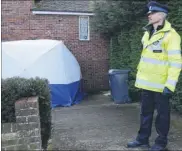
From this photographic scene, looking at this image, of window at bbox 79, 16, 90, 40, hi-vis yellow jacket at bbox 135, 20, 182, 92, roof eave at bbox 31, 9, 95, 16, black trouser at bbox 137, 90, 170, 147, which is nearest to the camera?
hi-vis yellow jacket at bbox 135, 20, 182, 92

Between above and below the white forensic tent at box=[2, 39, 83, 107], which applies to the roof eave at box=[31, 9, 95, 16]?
above

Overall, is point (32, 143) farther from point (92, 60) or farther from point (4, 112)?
point (92, 60)

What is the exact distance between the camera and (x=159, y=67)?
15.4 ft

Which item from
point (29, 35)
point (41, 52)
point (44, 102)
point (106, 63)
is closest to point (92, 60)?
point (106, 63)

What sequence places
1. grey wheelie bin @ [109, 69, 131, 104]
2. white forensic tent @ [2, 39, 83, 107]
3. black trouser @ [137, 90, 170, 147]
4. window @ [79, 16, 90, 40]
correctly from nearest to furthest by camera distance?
1. black trouser @ [137, 90, 170, 147]
2. grey wheelie bin @ [109, 69, 131, 104]
3. white forensic tent @ [2, 39, 83, 107]
4. window @ [79, 16, 90, 40]

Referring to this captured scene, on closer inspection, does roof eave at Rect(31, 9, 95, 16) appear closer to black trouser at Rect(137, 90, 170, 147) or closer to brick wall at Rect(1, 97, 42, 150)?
black trouser at Rect(137, 90, 170, 147)

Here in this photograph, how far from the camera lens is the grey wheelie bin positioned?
11.0 m

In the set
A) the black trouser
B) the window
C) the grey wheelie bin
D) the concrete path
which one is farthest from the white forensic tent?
the black trouser

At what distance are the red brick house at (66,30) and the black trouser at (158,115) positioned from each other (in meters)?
10.7

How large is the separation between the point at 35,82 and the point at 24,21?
1108 centimetres

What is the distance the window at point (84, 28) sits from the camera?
15844mm

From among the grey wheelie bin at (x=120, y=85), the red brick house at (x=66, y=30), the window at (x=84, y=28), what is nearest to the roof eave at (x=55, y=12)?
the red brick house at (x=66, y=30)

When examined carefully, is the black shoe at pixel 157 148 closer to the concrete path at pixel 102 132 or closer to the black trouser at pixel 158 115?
the black trouser at pixel 158 115

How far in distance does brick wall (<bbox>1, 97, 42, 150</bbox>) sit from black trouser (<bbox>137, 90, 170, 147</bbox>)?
60.0 inches
